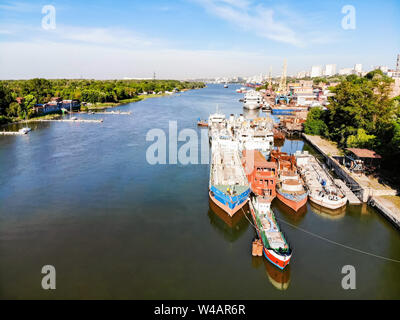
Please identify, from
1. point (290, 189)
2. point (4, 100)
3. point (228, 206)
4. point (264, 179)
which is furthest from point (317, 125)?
point (4, 100)

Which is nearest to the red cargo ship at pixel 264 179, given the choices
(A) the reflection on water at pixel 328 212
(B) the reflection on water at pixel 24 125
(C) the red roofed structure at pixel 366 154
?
(A) the reflection on water at pixel 328 212

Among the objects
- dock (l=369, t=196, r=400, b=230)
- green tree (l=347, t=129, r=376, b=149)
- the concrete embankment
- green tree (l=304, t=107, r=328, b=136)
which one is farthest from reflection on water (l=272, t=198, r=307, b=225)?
green tree (l=304, t=107, r=328, b=136)

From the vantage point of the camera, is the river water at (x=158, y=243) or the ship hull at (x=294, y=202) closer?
the river water at (x=158, y=243)

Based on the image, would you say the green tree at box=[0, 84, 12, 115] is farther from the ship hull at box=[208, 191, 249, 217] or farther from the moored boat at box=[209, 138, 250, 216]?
the ship hull at box=[208, 191, 249, 217]

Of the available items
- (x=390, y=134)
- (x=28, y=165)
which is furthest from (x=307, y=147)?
(x=28, y=165)

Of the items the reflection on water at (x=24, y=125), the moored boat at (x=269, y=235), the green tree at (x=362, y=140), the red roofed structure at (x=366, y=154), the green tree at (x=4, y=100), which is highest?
the green tree at (x=4, y=100)

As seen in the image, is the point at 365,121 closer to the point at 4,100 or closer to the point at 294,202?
the point at 294,202

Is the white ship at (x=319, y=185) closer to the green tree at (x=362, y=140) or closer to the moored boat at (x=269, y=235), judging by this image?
the green tree at (x=362, y=140)
